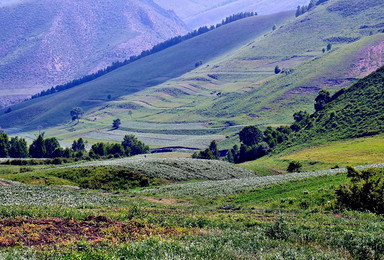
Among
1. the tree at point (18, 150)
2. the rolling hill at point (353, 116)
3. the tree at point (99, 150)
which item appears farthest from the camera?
the tree at point (18, 150)

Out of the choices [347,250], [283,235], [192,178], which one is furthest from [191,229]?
[192,178]

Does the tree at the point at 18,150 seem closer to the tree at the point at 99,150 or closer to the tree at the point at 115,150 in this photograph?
the tree at the point at 99,150

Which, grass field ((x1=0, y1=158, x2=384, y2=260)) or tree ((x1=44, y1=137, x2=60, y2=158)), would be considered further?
tree ((x1=44, y1=137, x2=60, y2=158))

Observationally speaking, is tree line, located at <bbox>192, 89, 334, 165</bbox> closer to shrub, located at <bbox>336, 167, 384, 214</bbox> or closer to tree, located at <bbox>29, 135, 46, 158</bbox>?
tree, located at <bbox>29, 135, 46, 158</bbox>

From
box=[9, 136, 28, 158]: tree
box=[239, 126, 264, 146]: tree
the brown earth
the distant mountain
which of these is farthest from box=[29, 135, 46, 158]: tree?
the brown earth

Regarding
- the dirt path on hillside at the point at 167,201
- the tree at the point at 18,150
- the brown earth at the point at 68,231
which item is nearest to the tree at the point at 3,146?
the tree at the point at 18,150

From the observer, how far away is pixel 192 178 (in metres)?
70.6

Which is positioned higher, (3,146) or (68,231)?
(68,231)

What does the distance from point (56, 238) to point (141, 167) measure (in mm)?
49945

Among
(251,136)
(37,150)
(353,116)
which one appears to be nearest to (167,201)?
(353,116)

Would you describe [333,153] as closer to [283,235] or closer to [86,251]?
[283,235]

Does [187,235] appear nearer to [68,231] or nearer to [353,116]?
[68,231]

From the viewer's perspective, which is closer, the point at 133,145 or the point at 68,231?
the point at 68,231

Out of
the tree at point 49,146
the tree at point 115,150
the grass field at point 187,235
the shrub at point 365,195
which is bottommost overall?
the tree at point 115,150
